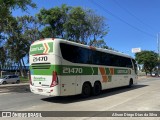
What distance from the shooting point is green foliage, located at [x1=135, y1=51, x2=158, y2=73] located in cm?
7925

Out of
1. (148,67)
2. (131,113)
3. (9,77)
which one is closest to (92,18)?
(9,77)

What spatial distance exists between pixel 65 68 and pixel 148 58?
6936cm

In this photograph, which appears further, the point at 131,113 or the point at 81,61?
the point at 81,61

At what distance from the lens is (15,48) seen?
59.6 meters

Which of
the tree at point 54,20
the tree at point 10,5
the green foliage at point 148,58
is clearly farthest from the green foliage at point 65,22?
the green foliage at point 148,58

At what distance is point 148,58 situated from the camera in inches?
3118

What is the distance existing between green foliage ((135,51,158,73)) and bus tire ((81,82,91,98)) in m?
66.6

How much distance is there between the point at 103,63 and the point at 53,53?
519 cm

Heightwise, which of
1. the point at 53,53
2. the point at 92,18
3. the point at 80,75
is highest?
the point at 92,18

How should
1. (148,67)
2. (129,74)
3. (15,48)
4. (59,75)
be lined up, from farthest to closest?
(148,67), (15,48), (129,74), (59,75)

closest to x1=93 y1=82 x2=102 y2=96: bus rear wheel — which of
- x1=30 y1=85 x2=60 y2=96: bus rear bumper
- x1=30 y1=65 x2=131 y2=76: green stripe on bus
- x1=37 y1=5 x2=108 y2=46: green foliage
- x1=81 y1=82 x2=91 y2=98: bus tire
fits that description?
x1=81 y1=82 x2=91 y2=98: bus tire

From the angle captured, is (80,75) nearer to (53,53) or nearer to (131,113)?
(53,53)

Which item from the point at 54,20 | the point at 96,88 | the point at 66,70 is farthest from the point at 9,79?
the point at 66,70

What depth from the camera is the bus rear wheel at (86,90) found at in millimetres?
15049
